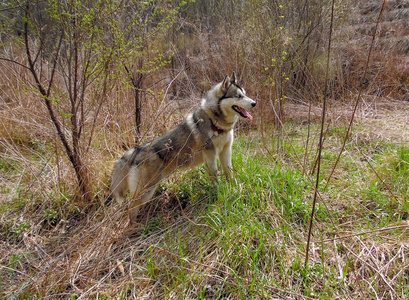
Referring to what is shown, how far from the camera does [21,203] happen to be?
115 inches

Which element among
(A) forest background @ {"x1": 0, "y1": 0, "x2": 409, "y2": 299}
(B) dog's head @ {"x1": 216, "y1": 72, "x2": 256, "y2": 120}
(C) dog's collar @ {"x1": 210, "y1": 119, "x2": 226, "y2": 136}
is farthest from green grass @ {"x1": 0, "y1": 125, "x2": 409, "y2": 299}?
(B) dog's head @ {"x1": 216, "y1": 72, "x2": 256, "y2": 120}

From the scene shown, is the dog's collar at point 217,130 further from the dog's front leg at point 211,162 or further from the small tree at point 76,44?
the small tree at point 76,44

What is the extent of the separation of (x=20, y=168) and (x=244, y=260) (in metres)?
3.31

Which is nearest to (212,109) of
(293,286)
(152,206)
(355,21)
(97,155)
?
(152,206)

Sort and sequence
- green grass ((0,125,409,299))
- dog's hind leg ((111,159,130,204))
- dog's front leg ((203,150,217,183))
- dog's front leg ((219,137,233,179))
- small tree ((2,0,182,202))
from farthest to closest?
dog's front leg ((219,137,233,179)) → dog's front leg ((203,150,217,183)) → dog's hind leg ((111,159,130,204)) → small tree ((2,0,182,202)) → green grass ((0,125,409,299))

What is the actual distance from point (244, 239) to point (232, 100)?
5.45 feet

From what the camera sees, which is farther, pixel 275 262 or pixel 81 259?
pixel 81 259

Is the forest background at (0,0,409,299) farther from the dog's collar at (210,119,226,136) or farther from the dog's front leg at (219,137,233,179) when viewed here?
the dog's collar at (210,119,226,136)

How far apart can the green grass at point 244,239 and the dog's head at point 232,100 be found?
2.17ft

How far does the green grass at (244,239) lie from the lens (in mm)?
1737

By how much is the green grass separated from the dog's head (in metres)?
0.66

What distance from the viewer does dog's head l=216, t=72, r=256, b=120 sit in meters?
3.00

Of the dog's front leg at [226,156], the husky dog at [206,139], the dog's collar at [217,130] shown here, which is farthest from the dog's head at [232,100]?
the dog's front leg at [226,156]

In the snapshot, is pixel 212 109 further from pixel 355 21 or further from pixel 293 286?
pixel 355 21
